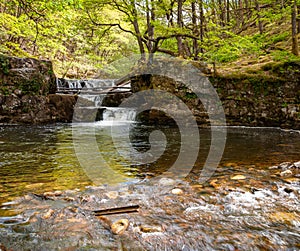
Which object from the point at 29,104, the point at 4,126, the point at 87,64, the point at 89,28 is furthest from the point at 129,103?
the point at 87,64

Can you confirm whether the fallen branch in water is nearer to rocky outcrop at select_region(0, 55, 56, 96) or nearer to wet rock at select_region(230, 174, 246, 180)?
wet rock at select_region(230, 174, 246, 180)

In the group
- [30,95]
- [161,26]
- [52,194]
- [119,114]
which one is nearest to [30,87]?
[30,95]

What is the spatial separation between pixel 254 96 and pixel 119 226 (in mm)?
8525

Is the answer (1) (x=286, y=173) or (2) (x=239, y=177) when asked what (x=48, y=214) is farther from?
(1) (x=286, y=173)

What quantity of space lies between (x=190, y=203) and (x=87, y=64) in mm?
23154

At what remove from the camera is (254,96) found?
8.98m

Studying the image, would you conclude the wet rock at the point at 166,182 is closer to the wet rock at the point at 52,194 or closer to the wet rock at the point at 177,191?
the wet rock at the point at 177,191

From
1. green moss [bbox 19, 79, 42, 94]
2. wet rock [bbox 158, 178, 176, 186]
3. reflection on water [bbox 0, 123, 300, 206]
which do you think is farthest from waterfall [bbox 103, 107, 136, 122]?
wet rock [bbox 158, 178, 176, 186]

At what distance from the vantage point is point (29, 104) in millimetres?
10617

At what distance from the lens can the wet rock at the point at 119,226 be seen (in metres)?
1.92

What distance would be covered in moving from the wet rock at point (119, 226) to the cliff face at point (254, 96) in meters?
7.98

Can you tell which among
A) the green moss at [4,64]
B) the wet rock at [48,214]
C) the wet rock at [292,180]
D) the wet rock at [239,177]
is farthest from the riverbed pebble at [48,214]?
the green moss at [4,64]

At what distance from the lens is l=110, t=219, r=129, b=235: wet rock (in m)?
1.92

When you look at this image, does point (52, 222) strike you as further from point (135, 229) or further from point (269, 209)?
point (269, 209)
